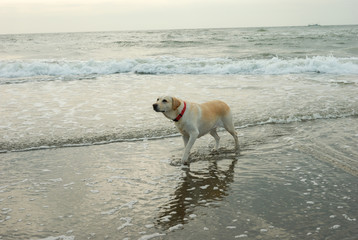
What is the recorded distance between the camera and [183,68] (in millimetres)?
20078

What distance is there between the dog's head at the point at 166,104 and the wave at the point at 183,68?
13547mm

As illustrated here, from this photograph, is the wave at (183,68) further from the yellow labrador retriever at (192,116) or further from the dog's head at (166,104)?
the dog's head at (166,104)

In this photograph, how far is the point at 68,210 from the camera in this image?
14.5ft

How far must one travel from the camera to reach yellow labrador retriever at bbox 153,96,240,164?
5848 millimetres

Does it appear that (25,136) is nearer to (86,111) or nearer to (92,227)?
(86,111)

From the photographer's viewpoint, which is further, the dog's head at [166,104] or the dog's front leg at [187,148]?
the dog's front leg at [187,148]

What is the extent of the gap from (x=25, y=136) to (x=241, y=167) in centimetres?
483

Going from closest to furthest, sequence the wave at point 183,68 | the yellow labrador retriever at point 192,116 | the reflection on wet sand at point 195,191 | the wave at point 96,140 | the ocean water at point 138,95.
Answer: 1. the reflection on wet sand at point 195,191
2. the yellow labrador retriever at point 192,116
3. the wave at point 96,140
4. the ocean water at point 138,95
5. the wave at point 183,68

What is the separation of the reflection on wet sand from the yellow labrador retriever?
554mm

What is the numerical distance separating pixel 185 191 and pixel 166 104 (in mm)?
1527

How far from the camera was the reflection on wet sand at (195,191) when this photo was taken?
13.8ft

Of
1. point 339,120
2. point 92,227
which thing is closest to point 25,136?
point 92,227

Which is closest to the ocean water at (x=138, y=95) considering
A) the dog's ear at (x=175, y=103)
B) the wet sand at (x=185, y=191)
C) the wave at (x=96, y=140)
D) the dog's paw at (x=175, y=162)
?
the wave at (x=96, y=140)

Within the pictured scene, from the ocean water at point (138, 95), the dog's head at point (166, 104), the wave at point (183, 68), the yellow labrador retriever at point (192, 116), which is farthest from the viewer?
the wave at point (183, 68)
